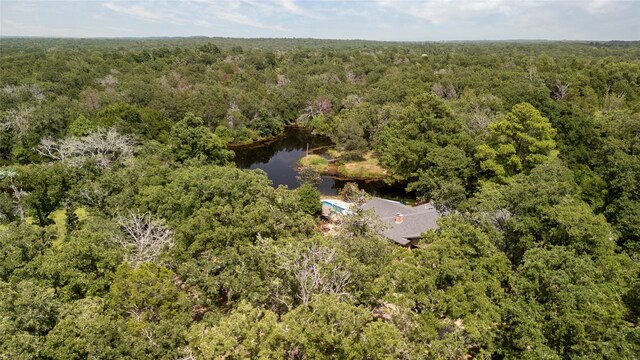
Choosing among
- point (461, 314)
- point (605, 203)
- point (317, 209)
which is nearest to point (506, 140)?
point (605, 203)

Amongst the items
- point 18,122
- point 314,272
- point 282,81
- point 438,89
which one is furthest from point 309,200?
point 282,81

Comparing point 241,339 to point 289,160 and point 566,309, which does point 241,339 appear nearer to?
point 566,309

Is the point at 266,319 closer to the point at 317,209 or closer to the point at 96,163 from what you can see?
the point at 317,209

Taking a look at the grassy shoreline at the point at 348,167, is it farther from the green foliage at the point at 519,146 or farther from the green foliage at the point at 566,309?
the green foliage at the point at 566,309

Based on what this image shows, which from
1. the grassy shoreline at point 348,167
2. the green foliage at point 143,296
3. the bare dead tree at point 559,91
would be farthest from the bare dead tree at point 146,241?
the bare dead tree at point 559,91

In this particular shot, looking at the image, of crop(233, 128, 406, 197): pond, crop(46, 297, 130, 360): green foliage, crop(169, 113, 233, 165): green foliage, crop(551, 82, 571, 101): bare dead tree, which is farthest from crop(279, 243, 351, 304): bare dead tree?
crop(551, 82, 571, 101): bare dead tree
